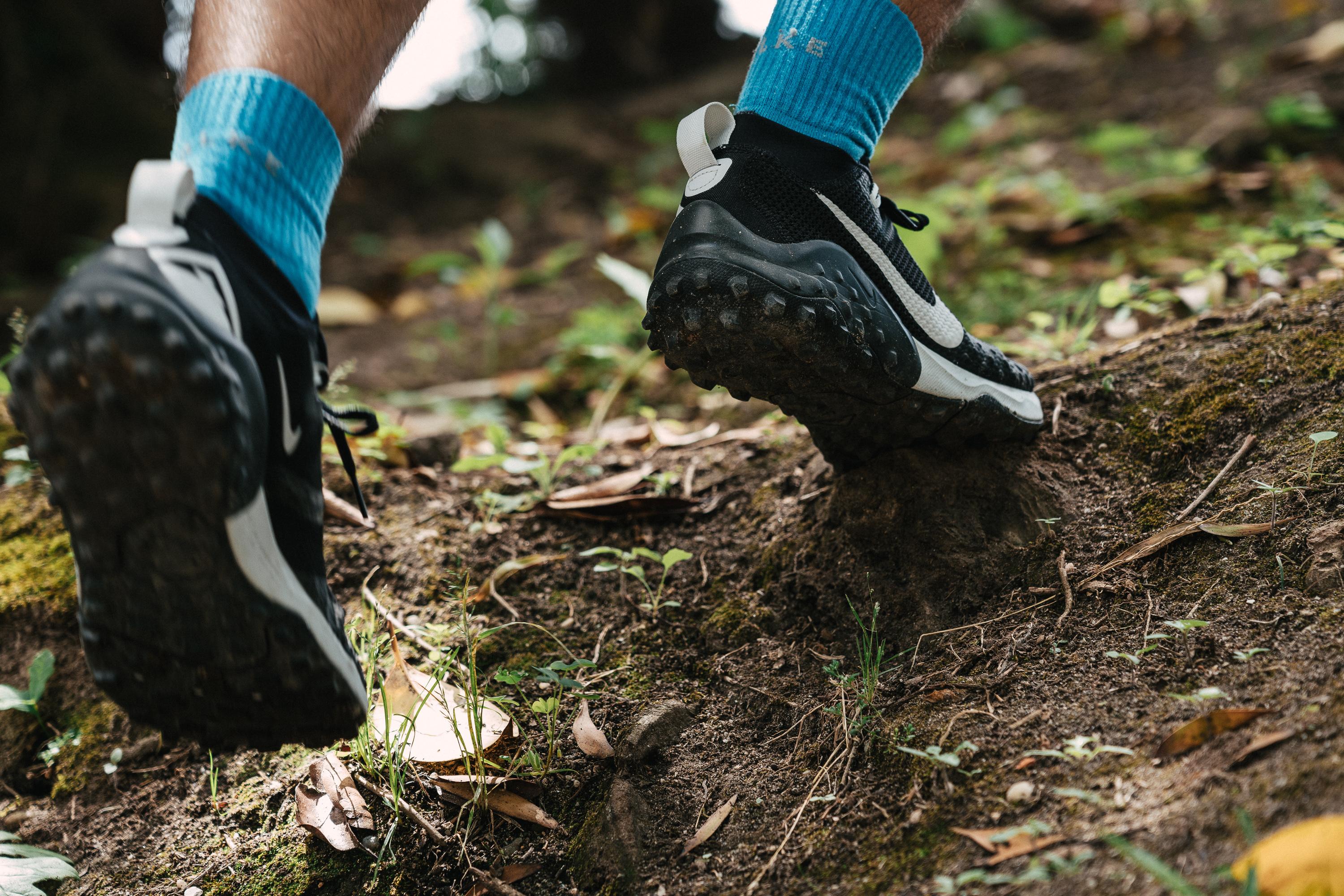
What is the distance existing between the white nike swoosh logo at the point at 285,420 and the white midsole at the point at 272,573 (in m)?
0.08

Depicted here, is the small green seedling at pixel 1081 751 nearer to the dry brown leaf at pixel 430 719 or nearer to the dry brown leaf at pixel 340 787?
the dry brown leaf at pixel 430 719

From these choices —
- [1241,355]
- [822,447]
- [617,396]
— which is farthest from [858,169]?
[617,396]

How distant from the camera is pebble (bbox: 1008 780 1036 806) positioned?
1.01 metres

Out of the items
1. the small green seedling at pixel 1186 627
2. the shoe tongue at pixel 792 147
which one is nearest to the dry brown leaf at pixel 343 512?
the shoe tongue at pixel 792 147

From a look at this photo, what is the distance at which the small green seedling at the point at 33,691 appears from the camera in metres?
1.53

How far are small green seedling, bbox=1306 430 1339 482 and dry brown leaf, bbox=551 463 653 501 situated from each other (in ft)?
3.83

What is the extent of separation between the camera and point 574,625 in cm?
156

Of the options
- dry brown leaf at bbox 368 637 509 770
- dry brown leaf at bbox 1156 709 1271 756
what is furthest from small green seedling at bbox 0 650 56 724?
dry brown leaf at bbox 1156 709 1271 756

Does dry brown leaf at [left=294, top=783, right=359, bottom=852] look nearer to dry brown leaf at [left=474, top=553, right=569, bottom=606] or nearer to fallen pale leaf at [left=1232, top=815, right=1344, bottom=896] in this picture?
dry brown leaf at [left=474, top=553, right=569, bottom=606]

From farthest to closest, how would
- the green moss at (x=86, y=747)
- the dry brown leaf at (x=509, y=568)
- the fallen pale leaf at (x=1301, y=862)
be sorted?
1. the dry brown leaf at (x=509, y=568)
2. the green moss at (x=86, y=747)
3. the fallen pale leaf at (x=1301, y=862)

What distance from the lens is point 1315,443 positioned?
133 centimetres

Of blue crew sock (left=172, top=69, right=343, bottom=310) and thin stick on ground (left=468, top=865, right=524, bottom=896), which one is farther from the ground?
blue crew sock (left=172, top=69, right=343, bottom=310)

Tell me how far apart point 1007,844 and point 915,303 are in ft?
2.70

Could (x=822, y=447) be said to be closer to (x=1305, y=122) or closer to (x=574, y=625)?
(x=574, y=625)
